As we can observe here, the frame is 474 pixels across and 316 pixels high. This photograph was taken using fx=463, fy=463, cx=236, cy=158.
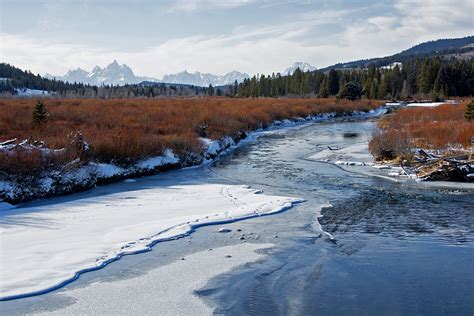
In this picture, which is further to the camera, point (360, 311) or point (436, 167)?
point (436, 167)

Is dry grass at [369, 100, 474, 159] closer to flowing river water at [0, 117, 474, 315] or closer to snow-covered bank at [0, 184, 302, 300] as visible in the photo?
flowing river water at [0, 117, 474, 315]

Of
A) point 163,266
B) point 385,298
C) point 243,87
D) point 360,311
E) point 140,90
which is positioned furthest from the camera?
point 140,90

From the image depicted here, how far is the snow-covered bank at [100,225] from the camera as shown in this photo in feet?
26.2

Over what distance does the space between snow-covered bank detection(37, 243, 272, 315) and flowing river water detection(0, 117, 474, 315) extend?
210 millimetres

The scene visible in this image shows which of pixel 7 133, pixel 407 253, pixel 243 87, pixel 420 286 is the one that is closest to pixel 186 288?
pixel 420 286

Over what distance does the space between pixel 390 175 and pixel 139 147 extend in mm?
10521

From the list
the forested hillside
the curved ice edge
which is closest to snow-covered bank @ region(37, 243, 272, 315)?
the curved ice edge

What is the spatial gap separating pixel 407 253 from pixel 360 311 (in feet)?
10.3

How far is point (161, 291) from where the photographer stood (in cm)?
724

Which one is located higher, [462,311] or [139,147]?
[139,147]

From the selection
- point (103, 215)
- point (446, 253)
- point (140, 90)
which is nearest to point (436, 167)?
point (446, 253)

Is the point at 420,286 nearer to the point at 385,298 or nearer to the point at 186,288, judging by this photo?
the point at 385,298

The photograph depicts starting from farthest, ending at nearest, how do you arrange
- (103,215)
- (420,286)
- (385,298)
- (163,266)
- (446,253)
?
(103,215), (446,253), (163,266), (420,286), (385,298)

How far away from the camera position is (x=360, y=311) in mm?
6582
